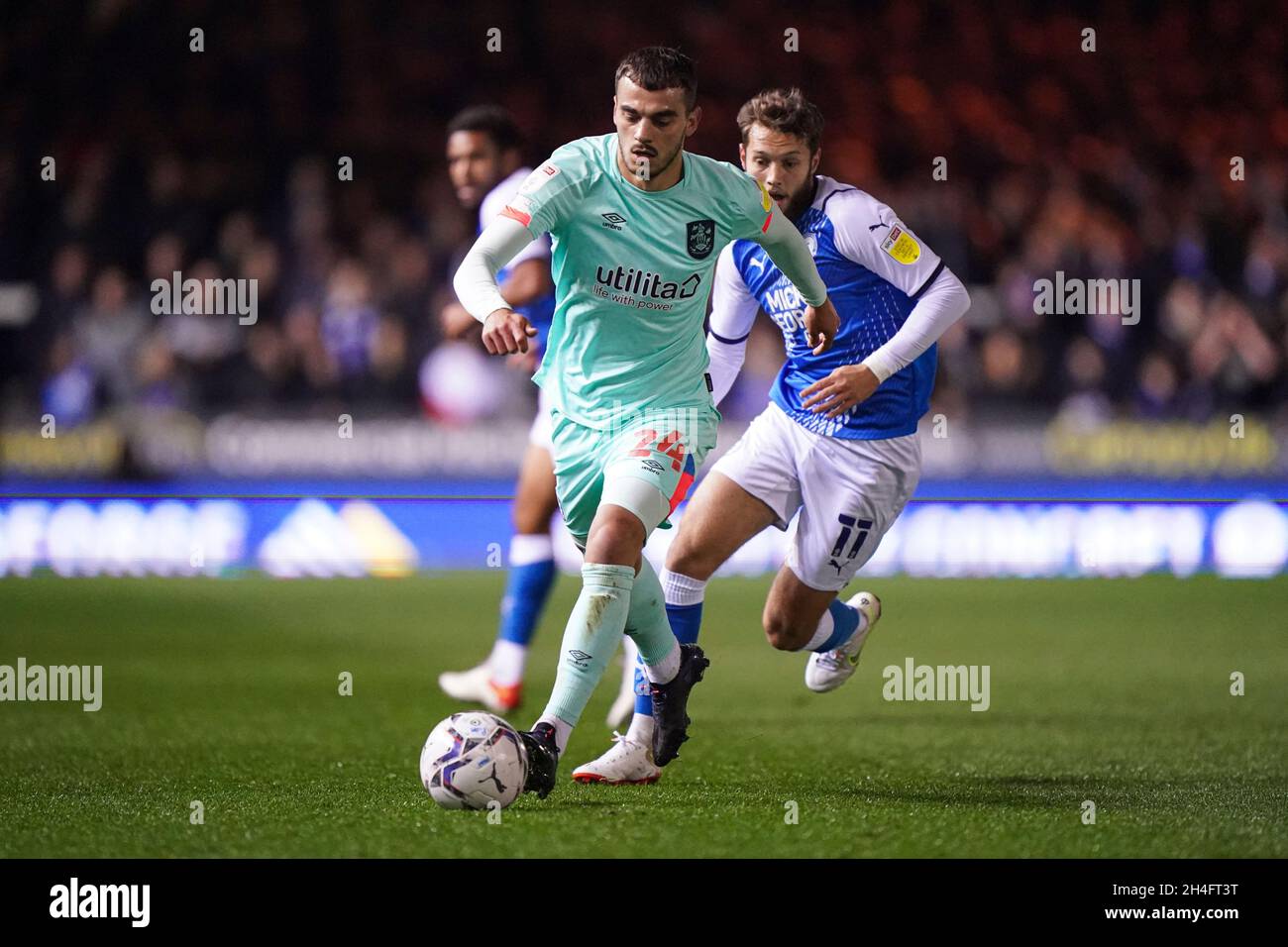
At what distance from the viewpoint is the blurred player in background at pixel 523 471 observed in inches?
291

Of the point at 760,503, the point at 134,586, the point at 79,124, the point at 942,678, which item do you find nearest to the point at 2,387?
the point at 134,586

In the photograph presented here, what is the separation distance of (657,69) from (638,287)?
64 centimetres

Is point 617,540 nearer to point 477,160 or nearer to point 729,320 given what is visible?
point 729,320

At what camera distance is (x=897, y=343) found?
575 cm

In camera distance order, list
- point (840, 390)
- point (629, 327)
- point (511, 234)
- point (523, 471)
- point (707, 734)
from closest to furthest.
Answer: point (511, 234), point (629, 327), point (840, 390), point (707, 734), point (523, 471)

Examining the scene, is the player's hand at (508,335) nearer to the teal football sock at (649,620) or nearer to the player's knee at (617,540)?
the player's knee at (617,540)

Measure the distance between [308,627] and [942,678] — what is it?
13.2ft

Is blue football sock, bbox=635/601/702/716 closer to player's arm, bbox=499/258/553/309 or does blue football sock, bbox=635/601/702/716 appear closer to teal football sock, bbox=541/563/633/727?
teal football sock, bbox=541/563/633/727

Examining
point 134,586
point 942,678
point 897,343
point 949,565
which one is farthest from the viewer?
point 949,565

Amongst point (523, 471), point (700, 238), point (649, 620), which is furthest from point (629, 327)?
point (523, 471)

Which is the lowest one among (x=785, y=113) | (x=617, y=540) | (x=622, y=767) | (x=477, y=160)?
(x=622, y=767)

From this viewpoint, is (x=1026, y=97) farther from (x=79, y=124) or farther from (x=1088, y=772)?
(x=1088, y=772)

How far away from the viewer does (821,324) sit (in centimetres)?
549

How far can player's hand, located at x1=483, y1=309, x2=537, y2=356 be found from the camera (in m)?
4.38
